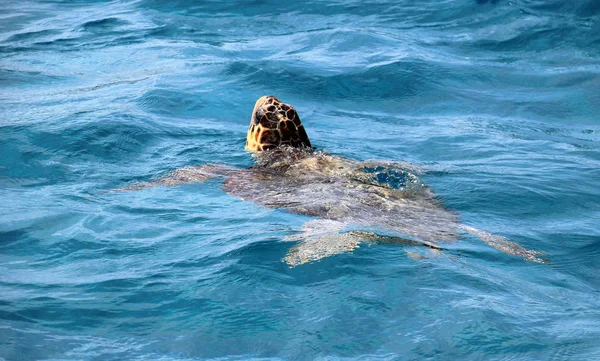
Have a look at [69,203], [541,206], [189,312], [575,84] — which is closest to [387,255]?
[189,312]

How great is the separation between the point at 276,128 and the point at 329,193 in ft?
6.57

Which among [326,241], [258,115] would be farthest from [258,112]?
[326,241]

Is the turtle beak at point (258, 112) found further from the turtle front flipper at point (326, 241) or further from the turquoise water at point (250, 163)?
the turtle front flipper at point (326, 241)

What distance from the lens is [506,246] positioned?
625 cm

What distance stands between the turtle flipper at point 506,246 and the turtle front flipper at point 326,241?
1.62ft

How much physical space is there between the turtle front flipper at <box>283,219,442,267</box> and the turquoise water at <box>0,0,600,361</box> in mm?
96

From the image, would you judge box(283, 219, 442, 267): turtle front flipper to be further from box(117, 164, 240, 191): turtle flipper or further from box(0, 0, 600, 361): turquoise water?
box(117, 164, 240, 191): turtle flipper

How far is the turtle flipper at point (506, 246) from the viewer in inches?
243

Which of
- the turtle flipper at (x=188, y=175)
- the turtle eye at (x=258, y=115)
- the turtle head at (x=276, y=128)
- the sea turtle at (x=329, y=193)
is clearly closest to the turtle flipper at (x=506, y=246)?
the sea turtle at (x=329, y=193)

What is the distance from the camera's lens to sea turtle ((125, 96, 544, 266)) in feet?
20.3

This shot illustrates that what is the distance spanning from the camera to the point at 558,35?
45.1 ft

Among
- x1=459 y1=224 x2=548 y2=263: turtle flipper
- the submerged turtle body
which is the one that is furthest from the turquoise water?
the submerged turtle body

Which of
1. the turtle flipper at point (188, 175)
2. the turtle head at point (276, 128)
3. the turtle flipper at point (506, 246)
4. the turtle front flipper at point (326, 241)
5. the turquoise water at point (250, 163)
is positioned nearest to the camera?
the turquoise water at point (250, 163)

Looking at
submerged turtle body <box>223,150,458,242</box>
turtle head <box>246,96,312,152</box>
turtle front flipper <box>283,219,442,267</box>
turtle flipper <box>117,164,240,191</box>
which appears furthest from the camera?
turtle head <box>246,96,312,152</box>
